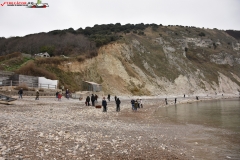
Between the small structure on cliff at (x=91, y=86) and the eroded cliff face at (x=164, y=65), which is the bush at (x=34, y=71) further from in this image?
the small structure on cliff at (x=91, y=86)

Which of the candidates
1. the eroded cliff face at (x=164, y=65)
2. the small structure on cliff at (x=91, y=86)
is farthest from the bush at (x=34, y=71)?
the small structure on cliff at (x=91, y=86)

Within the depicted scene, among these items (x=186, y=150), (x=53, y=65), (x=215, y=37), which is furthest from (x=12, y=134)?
(x=215, y=37)

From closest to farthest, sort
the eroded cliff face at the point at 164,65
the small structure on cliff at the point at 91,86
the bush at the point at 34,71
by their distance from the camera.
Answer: the bush at the point at 34,71, the small structure on cliff at the point at 91,86, the eroded cliff face at the point at 164,65

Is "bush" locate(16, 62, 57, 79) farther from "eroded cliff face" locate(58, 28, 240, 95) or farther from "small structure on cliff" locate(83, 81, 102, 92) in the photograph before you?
"small structure on cliff" locate(83, 81, 102, 92)

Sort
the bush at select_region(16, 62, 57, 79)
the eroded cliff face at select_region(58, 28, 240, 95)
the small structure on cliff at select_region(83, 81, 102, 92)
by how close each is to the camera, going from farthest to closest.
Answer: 1. the eroded cliff face at select_region(58, 28, 240, 95)
2. the small structure on cliff at select_region(83, 81, 102, 92)
3. the bush at select_region(16, 62, 57, 79)

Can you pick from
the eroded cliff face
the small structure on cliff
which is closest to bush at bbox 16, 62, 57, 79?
the eroded cliff face

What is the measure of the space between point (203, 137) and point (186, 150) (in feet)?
12.7

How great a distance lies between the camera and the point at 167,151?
9289mm

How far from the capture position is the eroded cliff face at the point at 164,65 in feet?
201

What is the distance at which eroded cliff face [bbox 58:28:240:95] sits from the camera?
61.4 metres

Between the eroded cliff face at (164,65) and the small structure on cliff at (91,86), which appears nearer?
the small structure on cliff at (91,86)

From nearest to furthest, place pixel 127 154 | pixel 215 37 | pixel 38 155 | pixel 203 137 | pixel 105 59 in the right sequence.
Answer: pixel 38 155 → pixel 127 154 → pixel 203 137 → pixel 105 59 → pixel 215 37

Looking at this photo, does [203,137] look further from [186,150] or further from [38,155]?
[38,155]

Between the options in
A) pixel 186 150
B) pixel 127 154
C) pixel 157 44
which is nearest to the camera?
pixel 127 154
